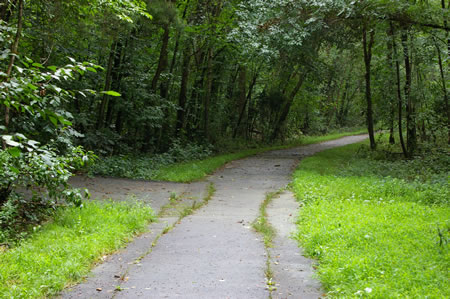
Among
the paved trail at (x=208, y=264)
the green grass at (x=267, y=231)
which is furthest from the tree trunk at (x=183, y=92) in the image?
the paved trail at (x=208, y=264)

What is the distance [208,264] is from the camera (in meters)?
4.56

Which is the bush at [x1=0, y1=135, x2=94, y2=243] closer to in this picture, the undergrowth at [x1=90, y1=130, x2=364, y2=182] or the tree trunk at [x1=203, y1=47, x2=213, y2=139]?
→ the undergrowth at [x1=90, y1=130, x2=364, y2=182]

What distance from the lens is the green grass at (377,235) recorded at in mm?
3717

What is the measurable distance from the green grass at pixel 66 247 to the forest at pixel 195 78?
403 mm

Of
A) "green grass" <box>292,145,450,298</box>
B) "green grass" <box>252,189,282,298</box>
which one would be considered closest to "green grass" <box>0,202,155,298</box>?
"green grass" <box>252,189,282,298</box>

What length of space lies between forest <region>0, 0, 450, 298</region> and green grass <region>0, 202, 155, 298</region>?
40 centimetres

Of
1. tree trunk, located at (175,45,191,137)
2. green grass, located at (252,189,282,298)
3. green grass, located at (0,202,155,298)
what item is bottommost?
green grass, located at (0,202,155,298)

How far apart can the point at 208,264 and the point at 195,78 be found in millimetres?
16137

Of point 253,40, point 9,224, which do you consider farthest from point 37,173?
point 253,40

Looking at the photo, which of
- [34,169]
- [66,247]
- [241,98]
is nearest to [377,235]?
[66,247]

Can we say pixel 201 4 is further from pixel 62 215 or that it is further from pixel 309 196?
pixel 62 215

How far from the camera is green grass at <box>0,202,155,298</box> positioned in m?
3.74

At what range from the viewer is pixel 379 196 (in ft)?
27.2

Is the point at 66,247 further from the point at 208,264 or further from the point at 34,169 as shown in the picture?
the point at 208,264
